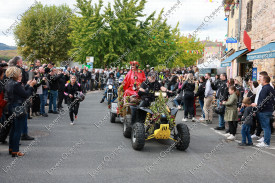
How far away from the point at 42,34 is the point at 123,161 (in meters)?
44.2

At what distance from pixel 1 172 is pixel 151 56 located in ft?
98.4

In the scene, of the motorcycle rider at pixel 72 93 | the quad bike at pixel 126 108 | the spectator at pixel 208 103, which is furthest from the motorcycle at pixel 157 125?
the spectator at pixel 208 103

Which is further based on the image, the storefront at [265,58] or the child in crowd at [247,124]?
the storefront at [265,58]

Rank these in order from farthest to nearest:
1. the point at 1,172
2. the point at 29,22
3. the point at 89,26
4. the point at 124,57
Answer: the point at 29,22, the point at 124,57, the point at 89,26, the point at 1,172

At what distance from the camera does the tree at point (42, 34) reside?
45875 mm

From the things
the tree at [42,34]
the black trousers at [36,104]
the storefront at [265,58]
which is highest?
the tree at [42,34]

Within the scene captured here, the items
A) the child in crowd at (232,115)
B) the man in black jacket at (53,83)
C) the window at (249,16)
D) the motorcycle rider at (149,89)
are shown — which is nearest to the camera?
Result: the motorcycle rider at (149,89)

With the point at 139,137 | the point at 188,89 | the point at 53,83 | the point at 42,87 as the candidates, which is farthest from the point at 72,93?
the point at 139,137

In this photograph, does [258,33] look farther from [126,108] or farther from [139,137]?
[139,137]

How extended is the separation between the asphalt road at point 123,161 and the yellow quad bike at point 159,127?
0.26m

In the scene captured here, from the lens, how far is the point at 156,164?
587 centimetres

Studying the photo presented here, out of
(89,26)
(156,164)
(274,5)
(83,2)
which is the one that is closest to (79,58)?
(89,26)

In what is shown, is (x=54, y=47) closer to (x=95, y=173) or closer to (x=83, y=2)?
(x=83, y=2)

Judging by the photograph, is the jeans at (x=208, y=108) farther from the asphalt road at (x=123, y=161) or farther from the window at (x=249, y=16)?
the window at (x=249, y=16)
